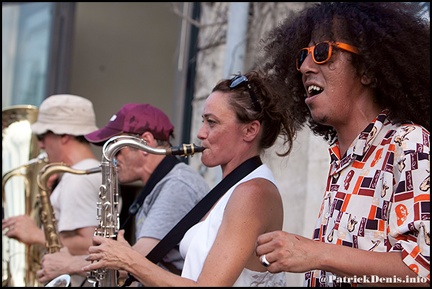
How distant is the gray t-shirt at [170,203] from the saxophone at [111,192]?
0.83ft

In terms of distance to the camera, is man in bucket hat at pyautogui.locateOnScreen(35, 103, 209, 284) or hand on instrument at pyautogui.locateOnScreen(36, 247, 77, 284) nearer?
man in bucket hat at pyautogui.locateOnScreen(35, 103, 209, 284)

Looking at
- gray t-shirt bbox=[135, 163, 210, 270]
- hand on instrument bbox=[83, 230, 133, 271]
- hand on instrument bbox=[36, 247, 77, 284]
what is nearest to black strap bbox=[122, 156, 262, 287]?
gray t-shirt bbox=[135, 163, 210, 270]

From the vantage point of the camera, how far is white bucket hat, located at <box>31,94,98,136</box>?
492cm

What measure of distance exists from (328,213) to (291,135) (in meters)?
0.64

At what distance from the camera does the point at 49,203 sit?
492cm

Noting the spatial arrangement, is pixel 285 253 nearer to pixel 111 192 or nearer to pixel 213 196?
pixel 213 196

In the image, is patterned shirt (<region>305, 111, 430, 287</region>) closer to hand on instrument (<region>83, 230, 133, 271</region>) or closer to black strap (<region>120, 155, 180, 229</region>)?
hand on instrument (<region>83, 230, 133, 271</region>)

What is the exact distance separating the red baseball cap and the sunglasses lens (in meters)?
1.55

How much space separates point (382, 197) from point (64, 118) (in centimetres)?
276

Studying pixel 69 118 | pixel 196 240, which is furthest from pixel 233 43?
pixel 196 240

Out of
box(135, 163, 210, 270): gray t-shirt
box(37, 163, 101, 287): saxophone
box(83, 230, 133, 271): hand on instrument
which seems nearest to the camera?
box(83, 230, 133, 271): hand on instrument

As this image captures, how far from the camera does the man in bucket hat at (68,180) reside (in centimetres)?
450

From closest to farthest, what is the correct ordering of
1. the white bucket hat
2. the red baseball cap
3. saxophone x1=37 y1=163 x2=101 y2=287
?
the red baseball cap
saxophone x1=37 y1=163 x2=101 y2=287
the white bucket hat

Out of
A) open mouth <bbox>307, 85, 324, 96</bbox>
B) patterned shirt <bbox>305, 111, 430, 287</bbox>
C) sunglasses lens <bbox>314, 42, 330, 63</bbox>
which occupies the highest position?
sunglasses lens <bbox>314, 42, 330, 63</bbox>
